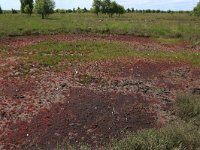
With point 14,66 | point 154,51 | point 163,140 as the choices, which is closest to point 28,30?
point 154,51

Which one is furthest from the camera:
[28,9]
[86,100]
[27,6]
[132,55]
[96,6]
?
[96,6]

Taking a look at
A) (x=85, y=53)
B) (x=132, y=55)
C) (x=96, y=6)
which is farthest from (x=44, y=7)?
(x=132, y=55)

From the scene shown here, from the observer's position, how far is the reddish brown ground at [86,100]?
46.7ft

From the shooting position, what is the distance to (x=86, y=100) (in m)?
17.0

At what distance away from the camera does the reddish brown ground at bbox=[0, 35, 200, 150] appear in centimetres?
1424

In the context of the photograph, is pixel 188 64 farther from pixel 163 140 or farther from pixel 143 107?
pixel 163 140

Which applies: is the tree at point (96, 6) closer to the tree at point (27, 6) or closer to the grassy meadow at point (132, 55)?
the tree at point (27, 6)

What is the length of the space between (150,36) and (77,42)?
34.0 ft

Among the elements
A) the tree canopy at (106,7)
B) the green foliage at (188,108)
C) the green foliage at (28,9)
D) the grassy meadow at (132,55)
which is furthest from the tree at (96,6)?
the green foliage at (188,108)

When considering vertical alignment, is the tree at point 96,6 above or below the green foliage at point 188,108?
above

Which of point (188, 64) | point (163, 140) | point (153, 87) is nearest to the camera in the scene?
point (163, 140)

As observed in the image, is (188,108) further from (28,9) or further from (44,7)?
(28,9)

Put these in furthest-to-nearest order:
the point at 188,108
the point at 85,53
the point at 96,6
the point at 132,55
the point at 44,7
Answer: the point at 96,6 → the point at 44,7 → the point at 85,53 → the point at 132,55 → the point at 188,108

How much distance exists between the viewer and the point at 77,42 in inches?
1222
